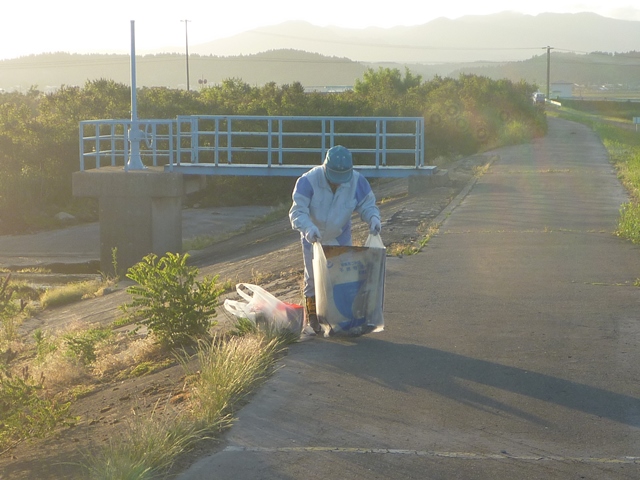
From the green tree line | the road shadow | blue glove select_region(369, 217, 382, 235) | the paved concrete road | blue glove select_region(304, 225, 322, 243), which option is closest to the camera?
the paved concrete road

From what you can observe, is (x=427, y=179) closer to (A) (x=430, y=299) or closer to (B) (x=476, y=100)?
(A) (x=430, y=299)

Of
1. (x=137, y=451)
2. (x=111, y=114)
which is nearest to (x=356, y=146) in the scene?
(x=111, y=114)

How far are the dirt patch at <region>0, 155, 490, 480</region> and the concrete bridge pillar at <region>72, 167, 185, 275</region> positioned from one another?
3.92 ft

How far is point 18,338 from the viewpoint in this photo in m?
12.8

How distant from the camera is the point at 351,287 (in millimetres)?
7348

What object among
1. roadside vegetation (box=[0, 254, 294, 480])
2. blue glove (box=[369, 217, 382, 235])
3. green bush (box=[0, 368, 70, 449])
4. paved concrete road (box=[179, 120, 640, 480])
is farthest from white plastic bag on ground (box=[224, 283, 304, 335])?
green bush (box=[0, 368, 70, 449])

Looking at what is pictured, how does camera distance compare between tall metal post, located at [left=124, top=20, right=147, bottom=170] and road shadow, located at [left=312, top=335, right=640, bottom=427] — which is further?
tall metal post, located at [left=124, top=20, right=147, bottom=170]

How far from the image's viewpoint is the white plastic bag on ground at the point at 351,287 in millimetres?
7262

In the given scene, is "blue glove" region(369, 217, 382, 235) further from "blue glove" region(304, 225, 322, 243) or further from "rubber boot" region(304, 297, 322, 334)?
"rubber boot" region(304, 297, 322, 334)

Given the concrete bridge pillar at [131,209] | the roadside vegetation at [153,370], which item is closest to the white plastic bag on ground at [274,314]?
the roadside vegetation at [153,370]

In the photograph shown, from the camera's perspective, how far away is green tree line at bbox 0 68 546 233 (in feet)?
113

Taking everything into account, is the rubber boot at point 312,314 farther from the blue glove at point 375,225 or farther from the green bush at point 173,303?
the green bush at point 173,303

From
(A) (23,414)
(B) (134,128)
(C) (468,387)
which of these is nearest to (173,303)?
(A) (23,414)

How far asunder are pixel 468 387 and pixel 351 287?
4.92 feet
